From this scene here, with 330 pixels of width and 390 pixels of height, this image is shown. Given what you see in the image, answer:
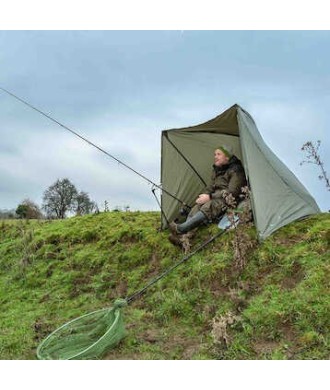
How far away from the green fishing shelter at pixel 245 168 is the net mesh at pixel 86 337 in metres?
2.68

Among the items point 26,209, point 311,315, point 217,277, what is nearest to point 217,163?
point 217,277

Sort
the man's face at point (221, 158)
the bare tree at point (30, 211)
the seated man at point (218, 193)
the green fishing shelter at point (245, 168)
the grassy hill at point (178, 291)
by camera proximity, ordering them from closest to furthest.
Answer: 1. the grassy hill at point (178, 291)
2. the green fishing shelter at point (245, 168)
3. the seated man at point (218, 193)
4. the man's face at point (221, 158)
5. the bare tree at point (30, 211)

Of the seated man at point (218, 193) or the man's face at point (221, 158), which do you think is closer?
the seated man at point (218, 193)

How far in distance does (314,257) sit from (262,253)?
763 millimetres

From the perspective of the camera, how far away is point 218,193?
852 centimetres

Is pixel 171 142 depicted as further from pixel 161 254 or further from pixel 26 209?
pixel 26 209

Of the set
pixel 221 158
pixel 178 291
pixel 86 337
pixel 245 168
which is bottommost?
pixel 86 337

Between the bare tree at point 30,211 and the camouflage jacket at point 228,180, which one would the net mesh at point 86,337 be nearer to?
the camouflage jacket at point 228,180

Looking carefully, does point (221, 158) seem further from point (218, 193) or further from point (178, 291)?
point (178, 291)

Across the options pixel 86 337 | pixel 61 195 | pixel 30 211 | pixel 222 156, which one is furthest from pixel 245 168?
pixel 61 195

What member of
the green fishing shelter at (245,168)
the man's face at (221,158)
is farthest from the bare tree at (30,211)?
the man's face at (221,158)

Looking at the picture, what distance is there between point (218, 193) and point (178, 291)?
2.16 m

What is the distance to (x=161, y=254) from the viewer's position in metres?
8.60

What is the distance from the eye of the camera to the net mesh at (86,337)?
5672 mm
